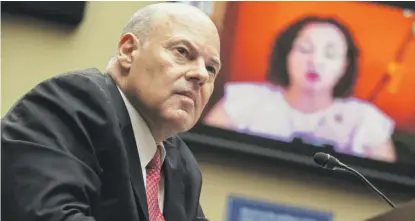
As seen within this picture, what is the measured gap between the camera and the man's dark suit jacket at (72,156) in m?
1.11

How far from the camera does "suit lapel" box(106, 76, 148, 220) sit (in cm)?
123

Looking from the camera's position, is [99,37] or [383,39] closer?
[99,37]

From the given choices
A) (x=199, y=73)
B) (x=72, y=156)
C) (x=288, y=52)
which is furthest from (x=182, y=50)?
(x=288, y=52)

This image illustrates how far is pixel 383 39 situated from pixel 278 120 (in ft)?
1.87

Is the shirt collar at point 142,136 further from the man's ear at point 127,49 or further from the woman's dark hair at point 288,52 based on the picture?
the woman's dark hair at point 288,52

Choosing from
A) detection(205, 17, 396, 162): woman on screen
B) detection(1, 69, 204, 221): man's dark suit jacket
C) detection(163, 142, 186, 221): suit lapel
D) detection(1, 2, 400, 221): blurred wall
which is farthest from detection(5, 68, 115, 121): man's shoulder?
detection(205, 17, 396, 162): woman on screen

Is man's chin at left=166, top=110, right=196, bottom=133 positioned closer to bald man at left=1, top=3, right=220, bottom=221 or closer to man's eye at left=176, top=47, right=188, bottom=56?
bald man at left=1, top=3, right=220, bottom=221

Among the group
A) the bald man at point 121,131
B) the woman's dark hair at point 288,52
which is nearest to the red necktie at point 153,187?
the bald man at point 121,131

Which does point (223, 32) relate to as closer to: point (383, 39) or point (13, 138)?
point (383, 39)

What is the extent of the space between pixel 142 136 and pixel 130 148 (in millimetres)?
95

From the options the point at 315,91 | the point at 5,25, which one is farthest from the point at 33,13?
the point at 315,91

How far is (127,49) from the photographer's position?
141 centimetres

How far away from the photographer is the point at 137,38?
142cm

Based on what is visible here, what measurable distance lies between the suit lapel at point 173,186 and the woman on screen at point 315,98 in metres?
Answer: 1.43
